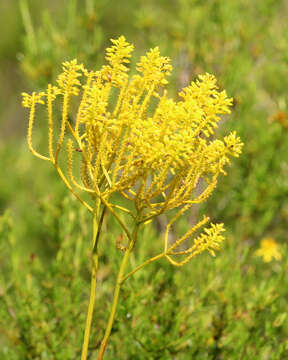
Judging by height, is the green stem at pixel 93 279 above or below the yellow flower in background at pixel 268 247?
below

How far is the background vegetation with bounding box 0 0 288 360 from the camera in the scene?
1.47 m

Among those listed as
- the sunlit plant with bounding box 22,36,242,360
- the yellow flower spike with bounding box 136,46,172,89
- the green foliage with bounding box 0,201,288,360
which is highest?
the yellow flower spike with bounding box 136,46,172,89

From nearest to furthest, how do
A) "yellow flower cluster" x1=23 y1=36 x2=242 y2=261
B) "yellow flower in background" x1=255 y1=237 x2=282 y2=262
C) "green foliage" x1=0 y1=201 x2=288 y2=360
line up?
1. "yellow flower cluster" x1=23 y1=36 x2=242 y2=261
2. "green foliage" x1=0 y1=201 x2=288 y2=360
3. "yellow flower in background" x1=255 y1=237 x2=282 y2=262

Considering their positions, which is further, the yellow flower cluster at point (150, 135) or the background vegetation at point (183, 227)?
the background vegetation at point (183, 227)

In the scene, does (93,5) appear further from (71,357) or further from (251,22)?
(71,357)

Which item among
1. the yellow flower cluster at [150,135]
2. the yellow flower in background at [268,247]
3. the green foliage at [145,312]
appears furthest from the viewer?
the yellow flower in background at [268,247]

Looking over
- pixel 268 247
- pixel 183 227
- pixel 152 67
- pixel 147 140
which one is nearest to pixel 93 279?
pixel 147 140

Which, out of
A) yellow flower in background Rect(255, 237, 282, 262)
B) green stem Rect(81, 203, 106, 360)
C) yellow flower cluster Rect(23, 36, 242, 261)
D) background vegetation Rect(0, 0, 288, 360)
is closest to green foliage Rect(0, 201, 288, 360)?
background vegetation Rect(0, 0, 288, 360)

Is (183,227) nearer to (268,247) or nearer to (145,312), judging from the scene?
(145,312)

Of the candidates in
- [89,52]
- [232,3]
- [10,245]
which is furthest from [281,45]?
[10,245]

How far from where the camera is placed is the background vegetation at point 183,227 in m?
1.47

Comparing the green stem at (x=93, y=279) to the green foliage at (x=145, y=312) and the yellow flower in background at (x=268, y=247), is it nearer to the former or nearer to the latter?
the green foliage at (x=145, y=312)

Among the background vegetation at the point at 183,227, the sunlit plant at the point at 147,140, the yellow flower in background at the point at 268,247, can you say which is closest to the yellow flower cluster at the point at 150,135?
the sunlit plant at the point at 147,140

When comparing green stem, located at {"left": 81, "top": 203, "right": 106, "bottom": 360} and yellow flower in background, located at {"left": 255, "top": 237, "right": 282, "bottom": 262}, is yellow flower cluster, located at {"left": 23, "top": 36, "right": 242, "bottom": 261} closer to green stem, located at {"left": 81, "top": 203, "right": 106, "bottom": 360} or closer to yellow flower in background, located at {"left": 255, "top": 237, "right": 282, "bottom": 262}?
green stem, located at {"left": 81, "top": 203, "right": 106, "bottom": 360}
